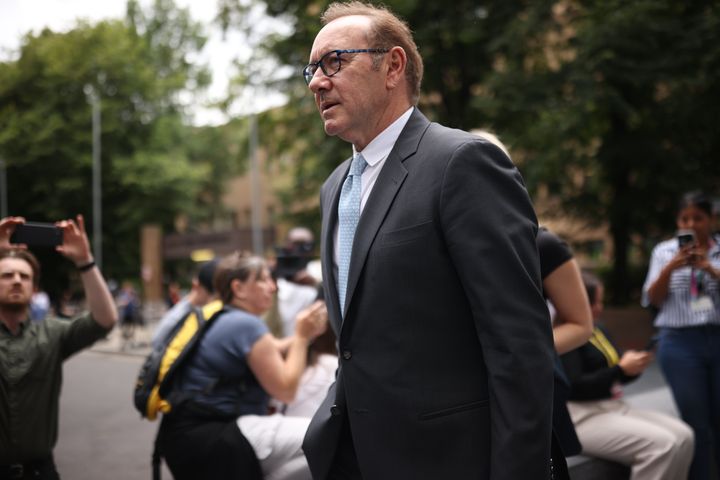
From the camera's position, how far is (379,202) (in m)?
1.97

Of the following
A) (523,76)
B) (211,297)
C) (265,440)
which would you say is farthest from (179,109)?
(265,440)

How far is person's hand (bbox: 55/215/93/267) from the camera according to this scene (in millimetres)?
3336

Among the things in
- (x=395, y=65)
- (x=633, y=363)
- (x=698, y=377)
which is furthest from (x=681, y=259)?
(x=395, y=65)

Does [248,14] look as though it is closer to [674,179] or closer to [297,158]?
[297,158]

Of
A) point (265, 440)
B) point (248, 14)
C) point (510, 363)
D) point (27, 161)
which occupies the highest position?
point (248, 14)

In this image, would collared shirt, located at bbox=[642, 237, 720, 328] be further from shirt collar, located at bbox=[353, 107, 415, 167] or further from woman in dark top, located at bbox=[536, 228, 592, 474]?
shirt collar, located at bbox=[353, 107, 415, 167]

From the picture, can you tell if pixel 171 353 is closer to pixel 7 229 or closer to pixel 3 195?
pixel 7 229

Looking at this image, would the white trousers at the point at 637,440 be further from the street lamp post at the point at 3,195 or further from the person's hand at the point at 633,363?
the street lamp post at the point at 3,195

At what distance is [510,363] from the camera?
178cm

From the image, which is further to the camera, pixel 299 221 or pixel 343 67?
pixel 299 221

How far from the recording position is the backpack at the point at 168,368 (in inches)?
141

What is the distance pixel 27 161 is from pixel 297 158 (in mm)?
9720

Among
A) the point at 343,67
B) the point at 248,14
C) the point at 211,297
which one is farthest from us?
the point at 248,14

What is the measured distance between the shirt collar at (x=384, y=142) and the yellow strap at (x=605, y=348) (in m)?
2.54
